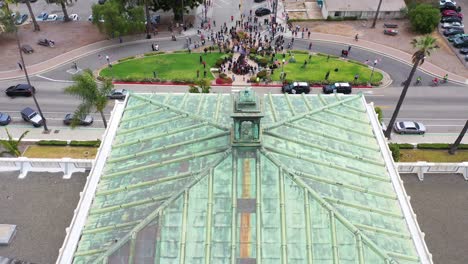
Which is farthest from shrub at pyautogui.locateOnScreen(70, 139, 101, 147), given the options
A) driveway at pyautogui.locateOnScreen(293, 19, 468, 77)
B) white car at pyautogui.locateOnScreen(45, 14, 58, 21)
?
driveway at pyautogui.locateOnScreen(293, 19, 468, 77)

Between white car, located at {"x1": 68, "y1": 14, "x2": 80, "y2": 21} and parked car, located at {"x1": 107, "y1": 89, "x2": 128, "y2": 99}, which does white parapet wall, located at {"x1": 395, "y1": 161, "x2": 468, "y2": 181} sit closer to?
parked car, located at {"x1": 107, "y1": 89, "x2": 128, "y2": 99}

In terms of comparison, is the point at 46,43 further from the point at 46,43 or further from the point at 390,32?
the point at 390,32

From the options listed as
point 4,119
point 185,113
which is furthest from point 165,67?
point 185,113

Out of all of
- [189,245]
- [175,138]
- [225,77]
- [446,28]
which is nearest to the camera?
[189,245]

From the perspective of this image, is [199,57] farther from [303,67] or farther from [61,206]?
[61,206]

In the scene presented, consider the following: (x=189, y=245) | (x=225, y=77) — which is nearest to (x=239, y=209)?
(x=189, y=245)

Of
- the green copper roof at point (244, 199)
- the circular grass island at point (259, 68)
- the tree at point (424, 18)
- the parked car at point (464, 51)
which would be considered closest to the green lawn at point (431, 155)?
the circular grass island at point (259, 68)

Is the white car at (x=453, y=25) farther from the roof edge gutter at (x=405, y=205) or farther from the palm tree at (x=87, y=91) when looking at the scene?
the palm tree at (x=87, y=91)
